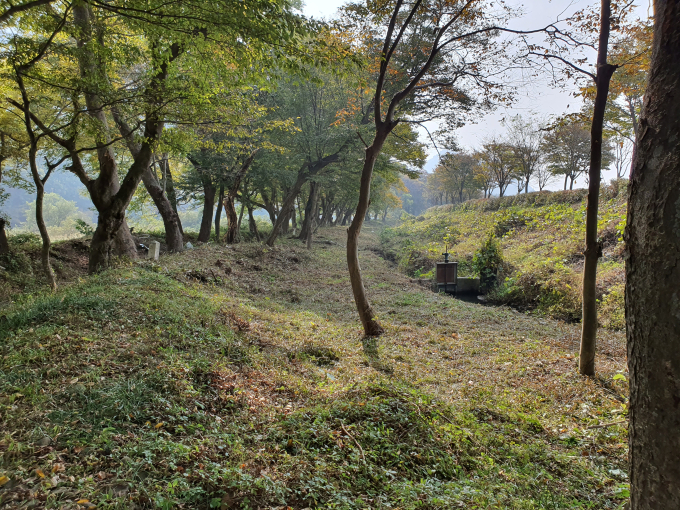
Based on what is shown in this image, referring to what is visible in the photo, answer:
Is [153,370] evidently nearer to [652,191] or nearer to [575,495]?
[575,495]

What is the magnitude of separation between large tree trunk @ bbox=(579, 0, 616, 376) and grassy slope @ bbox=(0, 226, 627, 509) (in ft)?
1.68

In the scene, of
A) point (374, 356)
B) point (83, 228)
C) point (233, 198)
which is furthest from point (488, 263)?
point (83, 228)

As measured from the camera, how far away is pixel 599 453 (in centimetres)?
338

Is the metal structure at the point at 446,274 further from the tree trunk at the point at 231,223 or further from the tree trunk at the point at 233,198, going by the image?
the tree trunk at the point at 231,223

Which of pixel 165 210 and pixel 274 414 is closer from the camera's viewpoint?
pixel 274 414

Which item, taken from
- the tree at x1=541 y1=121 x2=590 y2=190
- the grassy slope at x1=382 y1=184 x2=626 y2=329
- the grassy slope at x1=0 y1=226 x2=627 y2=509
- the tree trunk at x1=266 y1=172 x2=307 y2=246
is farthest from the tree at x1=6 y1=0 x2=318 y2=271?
the tree at x1=541 y1=121 x2=590 y2=190

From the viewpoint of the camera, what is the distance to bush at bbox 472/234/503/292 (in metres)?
14.3

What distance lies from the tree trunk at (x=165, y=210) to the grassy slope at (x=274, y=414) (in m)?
7.48

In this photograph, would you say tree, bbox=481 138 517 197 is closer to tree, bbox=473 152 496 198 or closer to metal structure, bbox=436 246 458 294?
tree, bbox=473 152 496 198

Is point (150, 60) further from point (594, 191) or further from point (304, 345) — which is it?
point (594, 191)

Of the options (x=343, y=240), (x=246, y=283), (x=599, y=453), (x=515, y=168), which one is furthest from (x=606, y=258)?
(x=515, y=168)

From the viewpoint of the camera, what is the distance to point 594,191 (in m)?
5.01

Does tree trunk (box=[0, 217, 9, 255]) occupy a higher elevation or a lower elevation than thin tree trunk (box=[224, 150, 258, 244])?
lower

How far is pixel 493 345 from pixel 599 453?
3559mm
